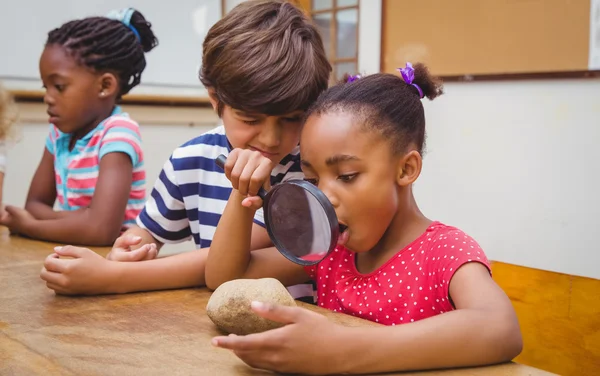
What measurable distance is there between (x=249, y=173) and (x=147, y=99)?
2658mm

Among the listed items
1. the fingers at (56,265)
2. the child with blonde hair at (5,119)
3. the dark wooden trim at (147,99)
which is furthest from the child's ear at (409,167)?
the dark wooden trim at (147,99)

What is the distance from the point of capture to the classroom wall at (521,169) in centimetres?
232

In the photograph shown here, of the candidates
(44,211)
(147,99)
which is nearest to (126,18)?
(44,211)

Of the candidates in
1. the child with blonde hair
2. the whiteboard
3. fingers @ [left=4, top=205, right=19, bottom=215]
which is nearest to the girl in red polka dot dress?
fingers @ [left=4, top=205, right=19, bottom=215]

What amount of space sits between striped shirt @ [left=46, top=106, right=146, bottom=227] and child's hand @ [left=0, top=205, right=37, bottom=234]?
189 millimetres

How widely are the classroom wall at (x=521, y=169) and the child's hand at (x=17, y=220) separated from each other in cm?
146

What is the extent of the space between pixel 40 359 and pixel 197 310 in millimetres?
359

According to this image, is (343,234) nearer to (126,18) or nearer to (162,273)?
(162,273)

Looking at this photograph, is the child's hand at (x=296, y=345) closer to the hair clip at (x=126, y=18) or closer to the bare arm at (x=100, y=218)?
the bare arm at (x=100, y=218)

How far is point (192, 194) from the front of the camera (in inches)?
69.4

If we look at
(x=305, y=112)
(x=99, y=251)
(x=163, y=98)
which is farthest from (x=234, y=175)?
(x=163, y=98)

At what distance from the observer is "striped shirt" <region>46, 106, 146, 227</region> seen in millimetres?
2205

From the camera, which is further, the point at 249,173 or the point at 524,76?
the point at 524,76

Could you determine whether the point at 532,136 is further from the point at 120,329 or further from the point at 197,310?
the point at 120,329
